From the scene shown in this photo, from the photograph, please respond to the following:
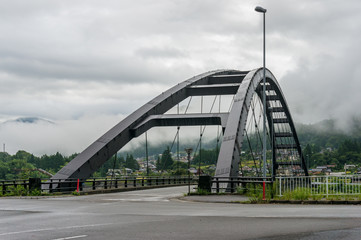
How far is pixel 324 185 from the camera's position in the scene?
71.6ft

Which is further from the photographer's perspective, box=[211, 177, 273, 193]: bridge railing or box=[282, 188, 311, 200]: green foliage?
box=[211, 177, 273, 193]: bridge railing

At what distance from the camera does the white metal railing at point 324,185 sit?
71.1ft

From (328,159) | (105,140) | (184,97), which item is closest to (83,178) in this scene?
(105,140)

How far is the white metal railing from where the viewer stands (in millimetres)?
21656

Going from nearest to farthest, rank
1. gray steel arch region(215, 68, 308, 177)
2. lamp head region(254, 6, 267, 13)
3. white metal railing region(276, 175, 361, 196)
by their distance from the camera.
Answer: white metal railing region(276, 175, 361, 196)
gray steel arch region(215, 68, 308, 177)
lamp head region(254, 6, 267, 13)

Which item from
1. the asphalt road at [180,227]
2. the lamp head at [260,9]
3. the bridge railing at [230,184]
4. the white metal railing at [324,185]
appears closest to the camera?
the asphalt road at [180,227]

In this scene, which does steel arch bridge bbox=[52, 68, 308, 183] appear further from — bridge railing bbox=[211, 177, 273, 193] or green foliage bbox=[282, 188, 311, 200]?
→ green foliage bbox=[282, 188, 311, 200]

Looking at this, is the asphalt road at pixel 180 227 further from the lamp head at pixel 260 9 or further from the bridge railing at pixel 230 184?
the lamp head at pixel 260 9

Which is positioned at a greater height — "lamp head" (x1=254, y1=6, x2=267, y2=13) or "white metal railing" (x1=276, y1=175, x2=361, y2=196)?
"lamp head" (x1=254, y1=6, x2=267, y2=13)

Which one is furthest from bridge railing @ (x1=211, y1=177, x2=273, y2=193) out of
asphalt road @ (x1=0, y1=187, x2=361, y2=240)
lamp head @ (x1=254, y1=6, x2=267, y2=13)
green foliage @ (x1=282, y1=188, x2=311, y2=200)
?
asphalt road @ (x1=0, y1=187, x2=361, y2=240)

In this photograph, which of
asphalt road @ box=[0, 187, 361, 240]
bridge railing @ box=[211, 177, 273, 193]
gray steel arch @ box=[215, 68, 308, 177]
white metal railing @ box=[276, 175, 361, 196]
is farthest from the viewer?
gray steel arch @ box=[215, 68, 308, 177]

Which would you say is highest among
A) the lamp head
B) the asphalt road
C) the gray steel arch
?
the lamp head

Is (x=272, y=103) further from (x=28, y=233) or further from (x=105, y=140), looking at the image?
(x=28, y=233)

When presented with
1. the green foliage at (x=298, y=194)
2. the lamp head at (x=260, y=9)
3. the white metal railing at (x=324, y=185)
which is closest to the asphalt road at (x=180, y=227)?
the green foliage at (x=298, y=194)
